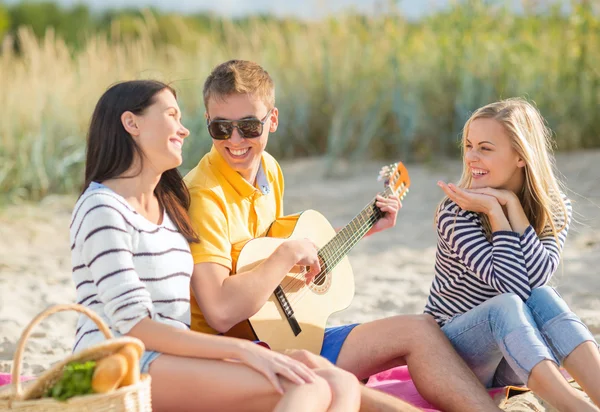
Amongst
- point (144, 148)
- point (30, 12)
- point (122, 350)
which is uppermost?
point (30, 12)

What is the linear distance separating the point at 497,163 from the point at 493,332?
714mm

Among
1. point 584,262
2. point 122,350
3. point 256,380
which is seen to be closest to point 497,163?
point 256,380

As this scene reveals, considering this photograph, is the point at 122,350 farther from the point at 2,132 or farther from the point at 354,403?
the point at 2,132

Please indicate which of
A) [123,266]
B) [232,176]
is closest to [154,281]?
[123,266]

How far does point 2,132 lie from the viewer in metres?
8.21

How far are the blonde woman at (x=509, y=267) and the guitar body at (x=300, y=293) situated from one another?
415mm

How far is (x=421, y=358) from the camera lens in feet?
10.3

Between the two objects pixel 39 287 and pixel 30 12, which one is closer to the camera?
pixel 39 287

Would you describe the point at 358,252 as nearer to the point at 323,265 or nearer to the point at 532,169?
the point at 323,265

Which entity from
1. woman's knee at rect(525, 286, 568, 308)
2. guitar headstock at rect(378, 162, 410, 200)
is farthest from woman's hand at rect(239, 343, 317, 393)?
guitar headstock at rect(378, 162, 410, 200)

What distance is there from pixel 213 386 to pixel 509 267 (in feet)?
4.07

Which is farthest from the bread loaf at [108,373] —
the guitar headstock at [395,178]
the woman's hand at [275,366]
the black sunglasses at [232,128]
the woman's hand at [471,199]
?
the guitar headstock at [395,178]

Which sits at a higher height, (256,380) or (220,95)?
(220,95)

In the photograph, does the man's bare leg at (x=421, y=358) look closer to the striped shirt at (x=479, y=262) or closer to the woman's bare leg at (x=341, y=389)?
the striped shirt at (x=479, y=262)
